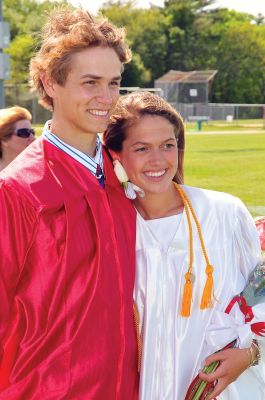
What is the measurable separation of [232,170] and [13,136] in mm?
10103

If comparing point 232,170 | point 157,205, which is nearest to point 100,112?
point 157,205

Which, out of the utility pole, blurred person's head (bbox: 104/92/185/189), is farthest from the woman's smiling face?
the utility pole

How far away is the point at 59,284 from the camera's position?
2102 millimetres

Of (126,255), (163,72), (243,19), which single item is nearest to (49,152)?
Answer: (126,255)

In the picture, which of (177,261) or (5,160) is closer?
(177,261)

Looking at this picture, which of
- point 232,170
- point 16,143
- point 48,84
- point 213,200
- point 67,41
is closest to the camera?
point 67,41

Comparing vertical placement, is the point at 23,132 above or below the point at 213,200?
below

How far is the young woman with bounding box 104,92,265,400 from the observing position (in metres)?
2.43

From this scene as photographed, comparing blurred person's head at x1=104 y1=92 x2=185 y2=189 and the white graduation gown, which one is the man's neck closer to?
blurred person's head at x1=104 y1=92 x2=185 y2=189

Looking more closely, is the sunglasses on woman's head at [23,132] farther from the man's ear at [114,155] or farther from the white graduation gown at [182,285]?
the white graduation gown at [182,285]

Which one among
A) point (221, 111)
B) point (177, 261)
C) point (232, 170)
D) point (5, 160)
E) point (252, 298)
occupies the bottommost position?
point (221, 111)

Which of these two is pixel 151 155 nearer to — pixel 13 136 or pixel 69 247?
pixel 69 247

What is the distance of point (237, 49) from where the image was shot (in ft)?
196

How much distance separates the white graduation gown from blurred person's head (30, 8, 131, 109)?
584mm
